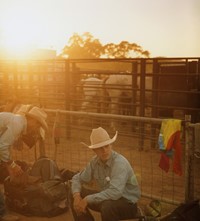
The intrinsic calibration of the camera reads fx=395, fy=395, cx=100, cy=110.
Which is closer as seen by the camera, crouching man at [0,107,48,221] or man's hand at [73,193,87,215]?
man's hand at [73,193,87,215]

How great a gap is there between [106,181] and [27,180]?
1.21m

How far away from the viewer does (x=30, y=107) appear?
17.1ft

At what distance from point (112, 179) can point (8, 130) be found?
5.28 ft

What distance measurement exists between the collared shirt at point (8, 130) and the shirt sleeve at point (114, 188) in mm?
1386

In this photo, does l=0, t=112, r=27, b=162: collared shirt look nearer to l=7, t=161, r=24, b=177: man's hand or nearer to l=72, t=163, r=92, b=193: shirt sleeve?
l=7, t=161, r=24, b=177: man's hand

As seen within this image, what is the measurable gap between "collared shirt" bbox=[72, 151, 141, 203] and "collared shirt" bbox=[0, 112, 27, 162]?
103cm

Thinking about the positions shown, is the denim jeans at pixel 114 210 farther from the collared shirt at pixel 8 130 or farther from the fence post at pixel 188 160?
the collared shirt at pixel 8 130

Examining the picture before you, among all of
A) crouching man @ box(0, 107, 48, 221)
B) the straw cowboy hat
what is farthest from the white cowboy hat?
the straw cowboy hat

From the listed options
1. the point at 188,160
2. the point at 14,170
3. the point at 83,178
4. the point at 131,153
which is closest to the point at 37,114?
the point at 14,170

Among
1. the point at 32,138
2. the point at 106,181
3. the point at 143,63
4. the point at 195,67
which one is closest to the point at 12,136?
the point at 32,138

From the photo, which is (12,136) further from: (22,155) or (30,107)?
(22,155)

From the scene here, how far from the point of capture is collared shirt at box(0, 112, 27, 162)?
15.4 feet

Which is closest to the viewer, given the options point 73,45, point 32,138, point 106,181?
point 106,181

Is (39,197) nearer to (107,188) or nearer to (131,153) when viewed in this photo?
Answer: (107,188)
